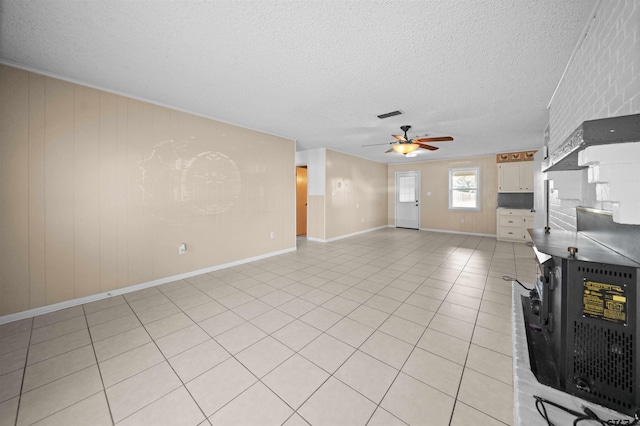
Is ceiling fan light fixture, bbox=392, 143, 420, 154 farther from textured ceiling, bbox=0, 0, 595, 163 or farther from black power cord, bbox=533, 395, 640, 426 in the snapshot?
black power cord, bbox=533, 395, 640, 426

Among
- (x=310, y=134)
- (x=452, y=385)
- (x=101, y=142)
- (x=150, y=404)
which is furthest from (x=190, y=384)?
(x=310, y=134)

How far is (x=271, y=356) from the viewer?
1.89 metres

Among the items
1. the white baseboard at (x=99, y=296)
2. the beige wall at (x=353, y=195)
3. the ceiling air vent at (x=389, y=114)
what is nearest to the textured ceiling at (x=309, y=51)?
the ceiling air vent at (x=389, y=114)

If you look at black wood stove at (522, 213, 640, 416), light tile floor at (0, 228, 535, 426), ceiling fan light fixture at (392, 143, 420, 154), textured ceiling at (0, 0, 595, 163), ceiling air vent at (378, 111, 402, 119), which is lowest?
light tile floor at (0, 228, 535, 426)

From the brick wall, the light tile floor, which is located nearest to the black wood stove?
the light tile floor

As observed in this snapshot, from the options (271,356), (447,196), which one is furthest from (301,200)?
(271,356)

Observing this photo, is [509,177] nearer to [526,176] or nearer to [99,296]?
[526,176]

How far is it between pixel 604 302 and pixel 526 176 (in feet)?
22.1

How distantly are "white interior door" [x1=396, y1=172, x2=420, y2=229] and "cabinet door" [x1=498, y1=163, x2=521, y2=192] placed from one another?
2474mm

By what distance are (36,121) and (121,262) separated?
6.01 feet

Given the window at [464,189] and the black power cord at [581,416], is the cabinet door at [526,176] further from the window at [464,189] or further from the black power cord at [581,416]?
the black power cord at [581,416]

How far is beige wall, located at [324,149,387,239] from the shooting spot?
21.7ft

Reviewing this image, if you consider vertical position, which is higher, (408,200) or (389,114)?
(389,114)

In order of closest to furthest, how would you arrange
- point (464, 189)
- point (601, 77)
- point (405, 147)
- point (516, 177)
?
point (601, 77)
point (405, 147)
point (516, 177)
point (464, 189)
